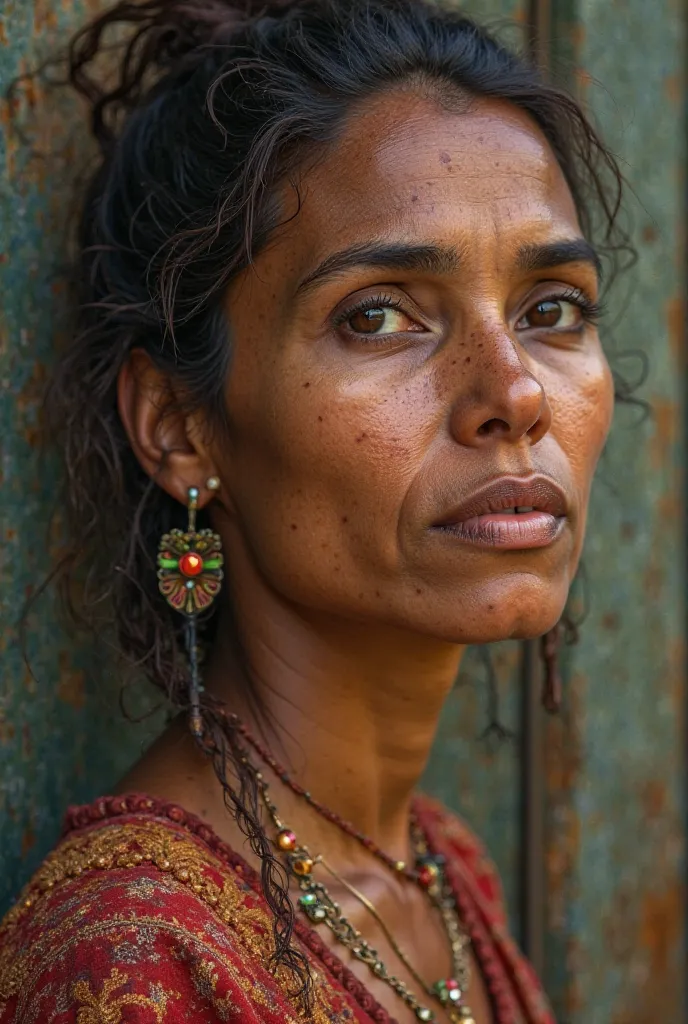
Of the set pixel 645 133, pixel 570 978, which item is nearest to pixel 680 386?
pixel 645 133

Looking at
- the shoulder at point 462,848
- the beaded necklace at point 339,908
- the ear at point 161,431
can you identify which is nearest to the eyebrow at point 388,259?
the ear at point 161,431

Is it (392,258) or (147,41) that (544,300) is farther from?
(147,41)

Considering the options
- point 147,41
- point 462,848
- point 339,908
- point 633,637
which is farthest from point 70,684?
point 633,637

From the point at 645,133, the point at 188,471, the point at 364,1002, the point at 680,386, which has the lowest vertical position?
the point at 364,1002

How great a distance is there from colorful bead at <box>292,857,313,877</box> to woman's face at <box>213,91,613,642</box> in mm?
341

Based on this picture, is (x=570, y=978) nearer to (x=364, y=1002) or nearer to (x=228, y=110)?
(x=364, y=1002)

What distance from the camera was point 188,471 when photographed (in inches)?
73.5

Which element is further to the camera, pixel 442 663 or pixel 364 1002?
pixel 442 663

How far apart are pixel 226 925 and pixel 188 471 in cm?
61

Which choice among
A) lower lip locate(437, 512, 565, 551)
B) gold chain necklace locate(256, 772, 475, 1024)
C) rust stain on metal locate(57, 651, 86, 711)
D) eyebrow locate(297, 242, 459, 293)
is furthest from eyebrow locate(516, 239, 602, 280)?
rust stain on metal locate(57, 651, 86, 711)

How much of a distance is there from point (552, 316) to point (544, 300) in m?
0.03

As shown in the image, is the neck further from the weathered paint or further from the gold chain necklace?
the weathered paint

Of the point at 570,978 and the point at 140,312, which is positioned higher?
the point at 140,312

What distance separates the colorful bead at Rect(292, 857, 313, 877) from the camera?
5.89 feet
